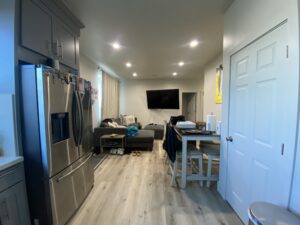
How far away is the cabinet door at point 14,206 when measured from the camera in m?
1.30

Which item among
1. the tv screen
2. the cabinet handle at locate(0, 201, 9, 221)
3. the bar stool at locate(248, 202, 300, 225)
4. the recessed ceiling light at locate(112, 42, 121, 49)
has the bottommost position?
the cabinet handle at locate(0, 201, 9, 221)

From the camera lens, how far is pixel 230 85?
221cm

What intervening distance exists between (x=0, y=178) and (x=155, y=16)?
97.9 inches

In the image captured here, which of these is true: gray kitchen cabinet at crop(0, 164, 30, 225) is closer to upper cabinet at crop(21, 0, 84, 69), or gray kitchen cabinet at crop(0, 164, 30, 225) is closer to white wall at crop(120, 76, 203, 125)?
upper cabinet at crop(21, 0, 84, 69)

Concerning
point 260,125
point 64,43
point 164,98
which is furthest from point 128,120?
point 260,125

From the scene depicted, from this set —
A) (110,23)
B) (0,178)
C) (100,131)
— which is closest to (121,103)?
(100,131)

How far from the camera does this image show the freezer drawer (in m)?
1.64

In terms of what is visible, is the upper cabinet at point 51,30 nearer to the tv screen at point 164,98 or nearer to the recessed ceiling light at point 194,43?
the recessed ceiling light at point 194,43

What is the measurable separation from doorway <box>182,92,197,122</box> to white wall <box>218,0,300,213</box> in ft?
18.7

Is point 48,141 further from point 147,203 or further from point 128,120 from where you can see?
point 128,120

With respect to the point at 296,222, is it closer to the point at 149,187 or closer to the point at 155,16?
the point at 149,187

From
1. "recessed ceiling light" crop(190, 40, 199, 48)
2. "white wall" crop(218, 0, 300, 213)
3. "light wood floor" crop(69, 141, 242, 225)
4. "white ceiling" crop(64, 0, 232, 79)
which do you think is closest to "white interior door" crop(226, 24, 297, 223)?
"white wall" crop(218, 0, 300, 213)

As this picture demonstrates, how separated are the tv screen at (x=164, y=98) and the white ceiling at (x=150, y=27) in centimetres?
321

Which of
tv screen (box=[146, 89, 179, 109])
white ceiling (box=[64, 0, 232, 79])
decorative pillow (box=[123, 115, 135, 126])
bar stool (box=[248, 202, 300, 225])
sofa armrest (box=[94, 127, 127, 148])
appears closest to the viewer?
bar stool (box=[248, 202, 300, 225])
